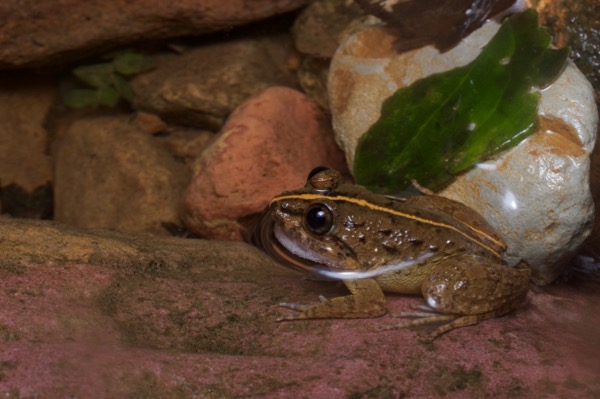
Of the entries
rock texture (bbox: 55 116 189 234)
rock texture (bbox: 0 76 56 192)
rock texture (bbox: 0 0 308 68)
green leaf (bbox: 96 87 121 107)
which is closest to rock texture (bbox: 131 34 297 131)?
green leaf (bbox: 96 87 121 107)

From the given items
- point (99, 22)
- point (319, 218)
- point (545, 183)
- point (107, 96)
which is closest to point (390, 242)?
point (319, 218)

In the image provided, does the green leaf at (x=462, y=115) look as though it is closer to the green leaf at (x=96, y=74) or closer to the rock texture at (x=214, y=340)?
the rock texture at (x=214, y=340)

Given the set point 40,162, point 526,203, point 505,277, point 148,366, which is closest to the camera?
point 148,366

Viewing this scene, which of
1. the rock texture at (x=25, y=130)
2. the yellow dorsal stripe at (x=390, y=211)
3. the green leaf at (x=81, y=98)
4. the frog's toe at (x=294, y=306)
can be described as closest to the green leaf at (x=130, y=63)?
the green leaf at (x=81, y=98)

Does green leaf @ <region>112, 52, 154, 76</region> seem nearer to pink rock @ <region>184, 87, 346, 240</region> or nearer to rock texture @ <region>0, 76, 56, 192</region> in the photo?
rock texture @ <region>0, 76, 56, 192</region>

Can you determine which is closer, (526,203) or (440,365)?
(440,365)

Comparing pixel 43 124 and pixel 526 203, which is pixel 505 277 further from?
pixel 43 124

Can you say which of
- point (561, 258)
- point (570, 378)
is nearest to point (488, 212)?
point (561, 258)
